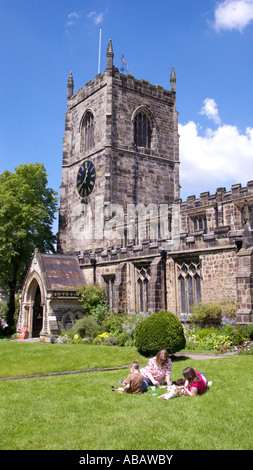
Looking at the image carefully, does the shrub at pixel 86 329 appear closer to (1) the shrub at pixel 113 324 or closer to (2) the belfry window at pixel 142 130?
(1) the shrub at pixel 113 324

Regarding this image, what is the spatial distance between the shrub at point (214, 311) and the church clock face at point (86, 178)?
20415 mm

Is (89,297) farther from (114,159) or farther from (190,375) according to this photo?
(190,375)

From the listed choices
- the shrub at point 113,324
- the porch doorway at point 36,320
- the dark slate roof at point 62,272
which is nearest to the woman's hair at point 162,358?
the shrub at point 113,324

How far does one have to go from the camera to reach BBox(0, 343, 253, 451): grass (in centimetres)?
559

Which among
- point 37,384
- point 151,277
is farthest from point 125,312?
point 37,384

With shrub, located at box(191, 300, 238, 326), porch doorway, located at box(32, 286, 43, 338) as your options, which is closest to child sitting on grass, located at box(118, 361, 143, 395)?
shrub, located at box(191, 300, 238, 326)

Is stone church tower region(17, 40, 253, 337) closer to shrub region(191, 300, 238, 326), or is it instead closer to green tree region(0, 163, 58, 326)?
shrub region(191, 300, 238, 326)

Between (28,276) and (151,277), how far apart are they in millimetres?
9602

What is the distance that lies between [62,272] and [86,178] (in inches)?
524

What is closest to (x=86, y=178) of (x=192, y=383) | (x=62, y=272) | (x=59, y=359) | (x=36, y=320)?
(x=62, y=272)

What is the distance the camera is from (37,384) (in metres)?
9.92

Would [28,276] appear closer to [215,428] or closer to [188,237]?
[188,237]

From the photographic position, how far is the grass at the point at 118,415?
18.3 feet
